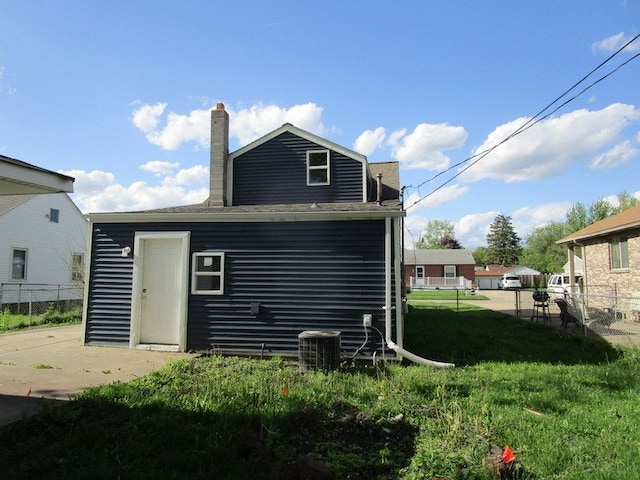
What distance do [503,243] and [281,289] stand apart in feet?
295

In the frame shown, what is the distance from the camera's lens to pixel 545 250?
3155 inches

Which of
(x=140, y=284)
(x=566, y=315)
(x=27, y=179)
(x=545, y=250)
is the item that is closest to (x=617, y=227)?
(x=566, y=315)

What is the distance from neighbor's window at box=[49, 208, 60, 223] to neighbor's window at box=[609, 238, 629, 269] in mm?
26422

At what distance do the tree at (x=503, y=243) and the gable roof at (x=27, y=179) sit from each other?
8972 cm

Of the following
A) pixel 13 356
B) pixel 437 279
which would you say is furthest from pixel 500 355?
pixel 437 279

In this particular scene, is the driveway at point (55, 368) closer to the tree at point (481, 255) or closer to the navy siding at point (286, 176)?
the navy siding at point (286, 176)

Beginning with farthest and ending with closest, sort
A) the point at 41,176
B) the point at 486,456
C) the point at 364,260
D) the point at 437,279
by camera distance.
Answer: the point at 437,279 → the point at 364,260 → the point at 41,176 → the point at 486,456

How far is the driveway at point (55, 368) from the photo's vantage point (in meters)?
5.34

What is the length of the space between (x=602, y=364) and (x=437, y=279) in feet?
139

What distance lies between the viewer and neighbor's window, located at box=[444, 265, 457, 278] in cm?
5000

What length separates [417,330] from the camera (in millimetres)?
12352

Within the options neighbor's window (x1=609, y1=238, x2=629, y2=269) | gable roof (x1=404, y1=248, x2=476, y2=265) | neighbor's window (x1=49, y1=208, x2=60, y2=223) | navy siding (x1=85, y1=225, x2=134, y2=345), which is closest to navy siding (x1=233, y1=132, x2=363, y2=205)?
navy siding (x1=85, y1=225, x2=134, y2=345)

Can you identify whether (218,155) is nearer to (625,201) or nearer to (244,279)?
(244,279)

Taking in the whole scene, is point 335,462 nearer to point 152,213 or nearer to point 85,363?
point 85,363
